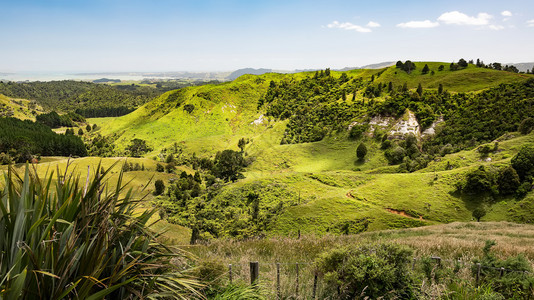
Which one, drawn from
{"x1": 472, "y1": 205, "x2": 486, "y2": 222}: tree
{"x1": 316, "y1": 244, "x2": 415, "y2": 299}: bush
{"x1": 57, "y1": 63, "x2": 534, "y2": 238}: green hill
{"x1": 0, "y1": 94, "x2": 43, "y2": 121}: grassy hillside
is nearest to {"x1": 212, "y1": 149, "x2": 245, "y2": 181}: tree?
{"x1": 57, "y1": 63, "x2": 534, "y2": 238}: green hill

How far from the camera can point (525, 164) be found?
2969 centimetres

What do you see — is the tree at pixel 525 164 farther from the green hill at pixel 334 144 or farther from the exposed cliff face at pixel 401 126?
the exposed cliff face at pixel 401 126

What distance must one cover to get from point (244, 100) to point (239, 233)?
97486 mm

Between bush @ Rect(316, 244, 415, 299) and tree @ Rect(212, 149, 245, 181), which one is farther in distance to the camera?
tree @ Rect(212, 149, 245, 181)

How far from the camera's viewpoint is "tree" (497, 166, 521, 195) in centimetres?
2911

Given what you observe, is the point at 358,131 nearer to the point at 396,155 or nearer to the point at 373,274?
the point at 396,155

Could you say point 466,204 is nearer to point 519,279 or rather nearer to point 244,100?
point 519,279

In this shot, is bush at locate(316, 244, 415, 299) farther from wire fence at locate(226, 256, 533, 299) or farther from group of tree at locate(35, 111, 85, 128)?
group of tree at locate(35, 111, 85, 128)

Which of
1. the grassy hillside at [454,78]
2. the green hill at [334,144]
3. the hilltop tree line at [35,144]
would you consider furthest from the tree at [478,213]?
the hilltop tree line at [35,144]

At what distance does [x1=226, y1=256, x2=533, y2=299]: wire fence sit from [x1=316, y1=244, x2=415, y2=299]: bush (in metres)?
0.43

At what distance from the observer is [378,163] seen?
180ft

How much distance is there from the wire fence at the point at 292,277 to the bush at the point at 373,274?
432mm

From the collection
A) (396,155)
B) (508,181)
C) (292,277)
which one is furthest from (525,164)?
(292,277)

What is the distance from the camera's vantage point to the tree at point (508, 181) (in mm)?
29109
